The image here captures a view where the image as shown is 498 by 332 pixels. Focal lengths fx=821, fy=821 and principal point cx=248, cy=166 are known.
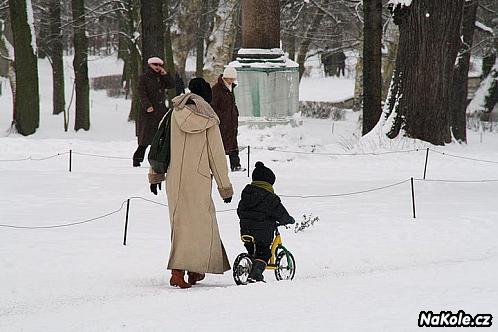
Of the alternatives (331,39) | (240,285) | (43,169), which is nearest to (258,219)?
(240,285)

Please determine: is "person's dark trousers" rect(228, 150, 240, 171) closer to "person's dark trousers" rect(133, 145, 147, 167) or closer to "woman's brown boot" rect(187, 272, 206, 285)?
"person's dark trousers" rect(133, 145, 147, 167)

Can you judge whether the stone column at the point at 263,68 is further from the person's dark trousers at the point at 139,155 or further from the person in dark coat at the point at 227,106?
the person in dark coat at the point at 227,106

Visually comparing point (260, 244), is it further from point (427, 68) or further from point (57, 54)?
point (57, 54)

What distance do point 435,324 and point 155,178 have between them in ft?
10.2

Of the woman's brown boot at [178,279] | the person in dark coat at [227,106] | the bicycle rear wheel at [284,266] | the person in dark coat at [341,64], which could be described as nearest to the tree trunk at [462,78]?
the person in dark coat at [227,106]

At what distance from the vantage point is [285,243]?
9.34 m

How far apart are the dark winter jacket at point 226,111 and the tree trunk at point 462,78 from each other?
11.0 meters

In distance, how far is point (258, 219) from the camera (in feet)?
24.2

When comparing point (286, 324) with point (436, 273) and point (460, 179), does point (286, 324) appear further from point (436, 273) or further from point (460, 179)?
point (460, 179)

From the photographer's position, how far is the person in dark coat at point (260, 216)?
734cm

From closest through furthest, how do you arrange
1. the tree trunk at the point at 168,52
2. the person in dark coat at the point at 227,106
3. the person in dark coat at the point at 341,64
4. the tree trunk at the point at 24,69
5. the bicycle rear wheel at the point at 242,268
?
the bicycle rear wheel at the point at 242,268
the person in dark coat at the point at 227,106
the tree trunk at the point at 24,69
the tree trunk at the point at 168,52
the person in dark coat at the point at 341,64

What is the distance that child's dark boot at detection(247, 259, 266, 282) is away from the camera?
7320 mm

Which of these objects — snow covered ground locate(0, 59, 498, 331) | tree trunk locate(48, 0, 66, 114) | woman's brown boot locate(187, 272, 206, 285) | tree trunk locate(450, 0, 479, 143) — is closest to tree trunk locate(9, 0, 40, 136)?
tree trunk locate(48, 0, 66, 114)

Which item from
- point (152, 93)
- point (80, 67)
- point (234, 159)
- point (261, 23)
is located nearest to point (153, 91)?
point (152, 93)
